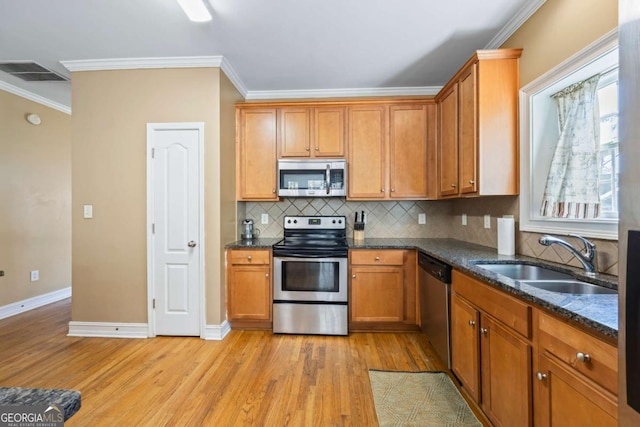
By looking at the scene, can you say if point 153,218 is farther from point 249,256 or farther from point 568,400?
point 568,400

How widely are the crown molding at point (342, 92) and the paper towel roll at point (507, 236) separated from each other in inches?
75.0

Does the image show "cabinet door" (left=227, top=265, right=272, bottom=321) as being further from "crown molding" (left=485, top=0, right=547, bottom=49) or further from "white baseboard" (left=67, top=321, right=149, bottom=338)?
"crown molding" (left=485, top=0, right=547, bottom=49)

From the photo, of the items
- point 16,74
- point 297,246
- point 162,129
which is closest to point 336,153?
point 297,246

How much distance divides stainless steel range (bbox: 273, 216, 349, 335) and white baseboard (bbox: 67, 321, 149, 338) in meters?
1.29

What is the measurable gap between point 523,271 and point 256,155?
262 cm

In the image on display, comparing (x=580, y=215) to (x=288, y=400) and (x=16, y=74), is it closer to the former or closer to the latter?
(x=288, y=400)

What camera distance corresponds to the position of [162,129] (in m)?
2.77

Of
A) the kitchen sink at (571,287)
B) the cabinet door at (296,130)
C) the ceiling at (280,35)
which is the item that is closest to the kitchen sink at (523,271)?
the kitchen sink at (571,287)

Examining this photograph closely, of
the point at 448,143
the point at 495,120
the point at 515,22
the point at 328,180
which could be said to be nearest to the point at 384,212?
the point at 328,180

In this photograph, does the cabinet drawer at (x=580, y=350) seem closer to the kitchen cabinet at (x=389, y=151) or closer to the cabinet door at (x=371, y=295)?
the cabinet door at (x=371, y=295)

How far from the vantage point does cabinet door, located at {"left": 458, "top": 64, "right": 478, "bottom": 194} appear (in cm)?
221

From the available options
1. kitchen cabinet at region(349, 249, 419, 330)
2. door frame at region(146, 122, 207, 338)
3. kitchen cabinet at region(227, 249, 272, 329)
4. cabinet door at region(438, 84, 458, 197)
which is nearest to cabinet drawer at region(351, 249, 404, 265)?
kitchen cabinet at region(349, 249, 419, 330)

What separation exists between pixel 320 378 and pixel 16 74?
4.28 meters

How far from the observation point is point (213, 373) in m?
2.19
